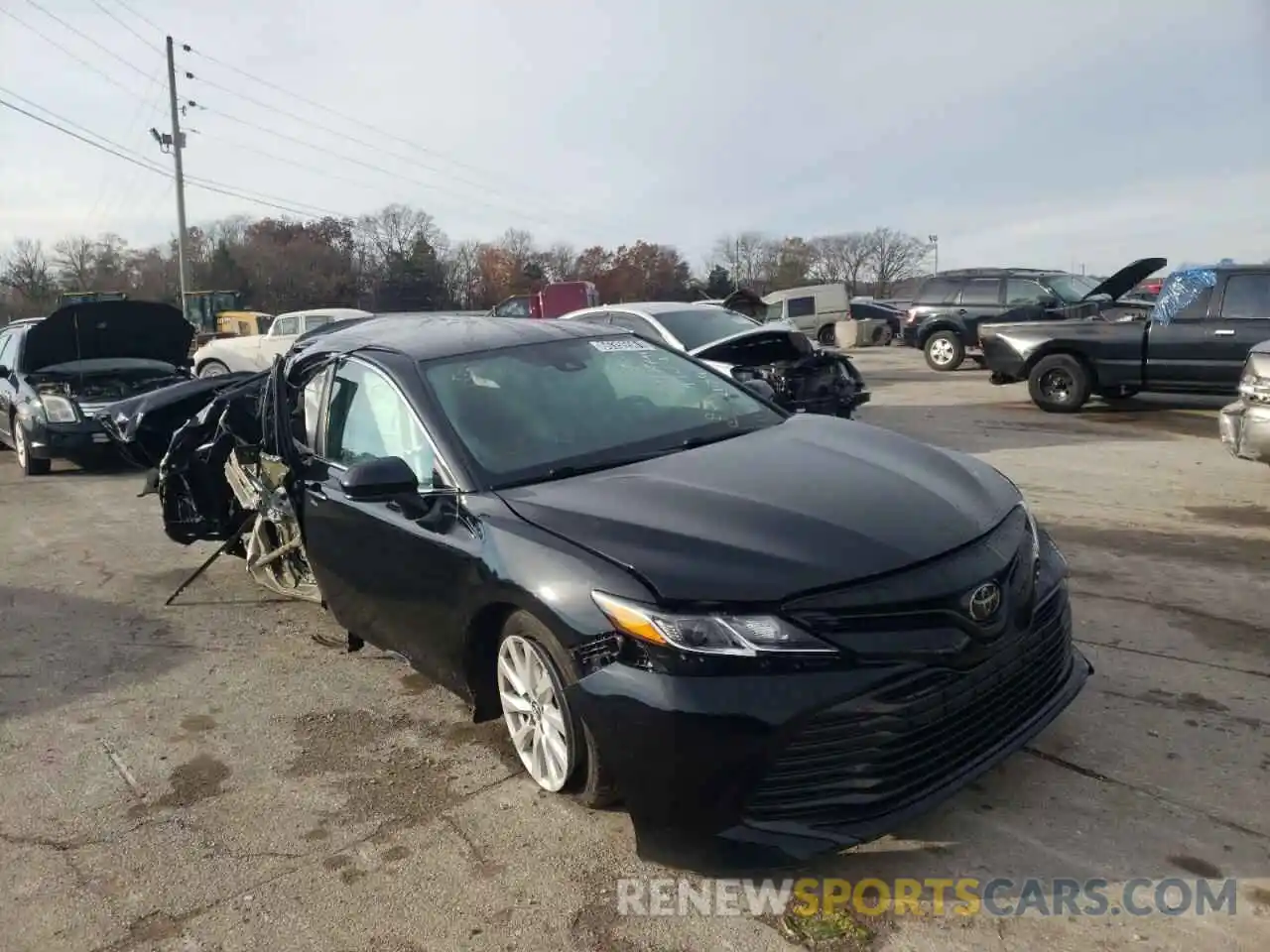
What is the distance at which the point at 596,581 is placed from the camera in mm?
2818

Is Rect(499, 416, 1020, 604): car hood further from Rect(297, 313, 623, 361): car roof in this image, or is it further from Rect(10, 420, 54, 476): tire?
Rect(10, 420, 54, 476): tire

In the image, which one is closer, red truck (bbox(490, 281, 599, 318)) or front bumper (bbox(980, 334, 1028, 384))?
front bumper (bbox(980, 334, 1028, 384))

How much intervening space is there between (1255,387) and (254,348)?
14.8m

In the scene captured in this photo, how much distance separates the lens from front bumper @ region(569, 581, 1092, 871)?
255 cm

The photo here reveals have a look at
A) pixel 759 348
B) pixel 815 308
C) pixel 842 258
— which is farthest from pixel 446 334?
pixel 842 258

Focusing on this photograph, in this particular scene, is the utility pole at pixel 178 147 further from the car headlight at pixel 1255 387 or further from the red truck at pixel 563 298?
the car headlight at pixel 1255 387

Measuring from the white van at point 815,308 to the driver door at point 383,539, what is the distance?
26094mm

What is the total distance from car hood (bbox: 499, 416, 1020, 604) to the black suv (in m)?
14.3

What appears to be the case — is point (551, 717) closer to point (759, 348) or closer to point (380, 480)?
point (380, 480)

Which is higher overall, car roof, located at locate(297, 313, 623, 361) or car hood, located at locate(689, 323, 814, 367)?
car roof, located at locate(297, 313, 623, 361)

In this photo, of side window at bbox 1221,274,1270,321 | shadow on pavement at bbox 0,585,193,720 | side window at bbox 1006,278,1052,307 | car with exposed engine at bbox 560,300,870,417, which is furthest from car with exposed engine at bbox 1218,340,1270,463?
side window at bbox 1006,278,1052,307

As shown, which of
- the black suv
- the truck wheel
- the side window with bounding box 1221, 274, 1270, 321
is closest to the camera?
the side window with bounding box 1221, 274, 1270, 321

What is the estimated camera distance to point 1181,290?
37.5ft

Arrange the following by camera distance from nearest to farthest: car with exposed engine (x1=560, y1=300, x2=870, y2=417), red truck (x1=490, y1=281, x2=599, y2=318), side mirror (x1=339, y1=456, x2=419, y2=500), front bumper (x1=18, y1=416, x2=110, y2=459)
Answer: side mirror (x1=339, y1=456, x2=419, y2=500), car with exposed engine (x1=560, y1=300, x2=870, y2=417), front bumper (x1=18, y1=416, x2=110, y2=459), red truck (x1=490, y1=281, x2=599, y2=318)
